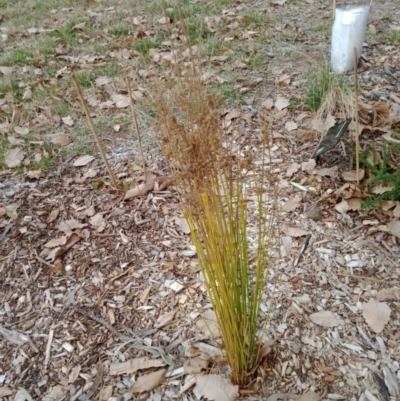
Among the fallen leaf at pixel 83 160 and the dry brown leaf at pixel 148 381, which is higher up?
the fallen leaf at pixel 83 160

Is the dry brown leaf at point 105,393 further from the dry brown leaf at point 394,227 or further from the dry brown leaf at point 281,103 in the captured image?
the dry brown leaf at point 281,103

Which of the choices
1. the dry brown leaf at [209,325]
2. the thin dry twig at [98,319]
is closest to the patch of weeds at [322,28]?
the dry brown leaf at [209,325]

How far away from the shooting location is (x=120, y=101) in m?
3.02

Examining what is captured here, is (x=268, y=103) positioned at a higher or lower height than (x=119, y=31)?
lower

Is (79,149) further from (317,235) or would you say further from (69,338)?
(317,235)

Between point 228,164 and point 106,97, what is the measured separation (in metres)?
2.25

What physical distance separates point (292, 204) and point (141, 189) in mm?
777

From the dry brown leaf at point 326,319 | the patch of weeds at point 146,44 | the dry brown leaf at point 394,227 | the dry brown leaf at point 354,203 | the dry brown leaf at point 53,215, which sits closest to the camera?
the dry brown leaf at point 326,319

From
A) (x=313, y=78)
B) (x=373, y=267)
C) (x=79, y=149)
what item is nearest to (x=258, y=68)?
(x=313, y=78)

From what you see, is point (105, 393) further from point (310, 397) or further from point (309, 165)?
point (309, 165)

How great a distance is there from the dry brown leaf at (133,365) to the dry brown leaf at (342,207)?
1.08 meters

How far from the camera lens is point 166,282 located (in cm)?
187

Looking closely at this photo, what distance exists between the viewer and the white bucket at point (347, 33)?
2830 millimetres

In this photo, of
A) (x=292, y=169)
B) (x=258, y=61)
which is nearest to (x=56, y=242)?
(x=292, y=169)
